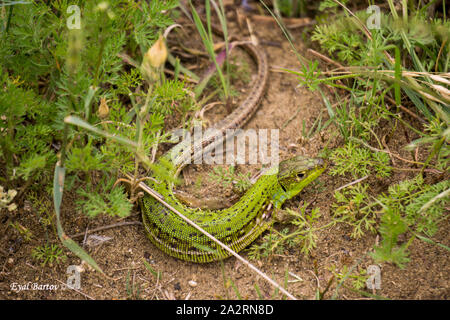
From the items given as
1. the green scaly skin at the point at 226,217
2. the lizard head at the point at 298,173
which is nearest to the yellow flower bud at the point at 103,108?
the green scaly skin at the point at 226,217

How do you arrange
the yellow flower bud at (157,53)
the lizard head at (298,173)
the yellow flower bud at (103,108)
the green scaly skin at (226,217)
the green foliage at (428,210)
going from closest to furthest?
the yellow flower bud at (157,53)
the yellow flower bud at (103,108)
the green foliage at (428,210)
the green scaly skin at (226,217)
the lizard head at (298,173)

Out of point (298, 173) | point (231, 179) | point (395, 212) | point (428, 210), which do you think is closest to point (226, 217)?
point (231, 179)

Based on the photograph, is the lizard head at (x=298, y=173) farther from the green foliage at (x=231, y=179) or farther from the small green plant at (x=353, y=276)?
the small green plant at (x=353, y=276)

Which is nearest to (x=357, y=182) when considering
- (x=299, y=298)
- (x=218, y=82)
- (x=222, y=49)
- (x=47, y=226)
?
(x=299, y=298)

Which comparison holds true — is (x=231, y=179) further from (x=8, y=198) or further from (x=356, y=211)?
(x=8, y=198)

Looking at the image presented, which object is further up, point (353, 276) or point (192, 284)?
point (353, 276)

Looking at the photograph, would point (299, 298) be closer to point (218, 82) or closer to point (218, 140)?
point (218, 140)
